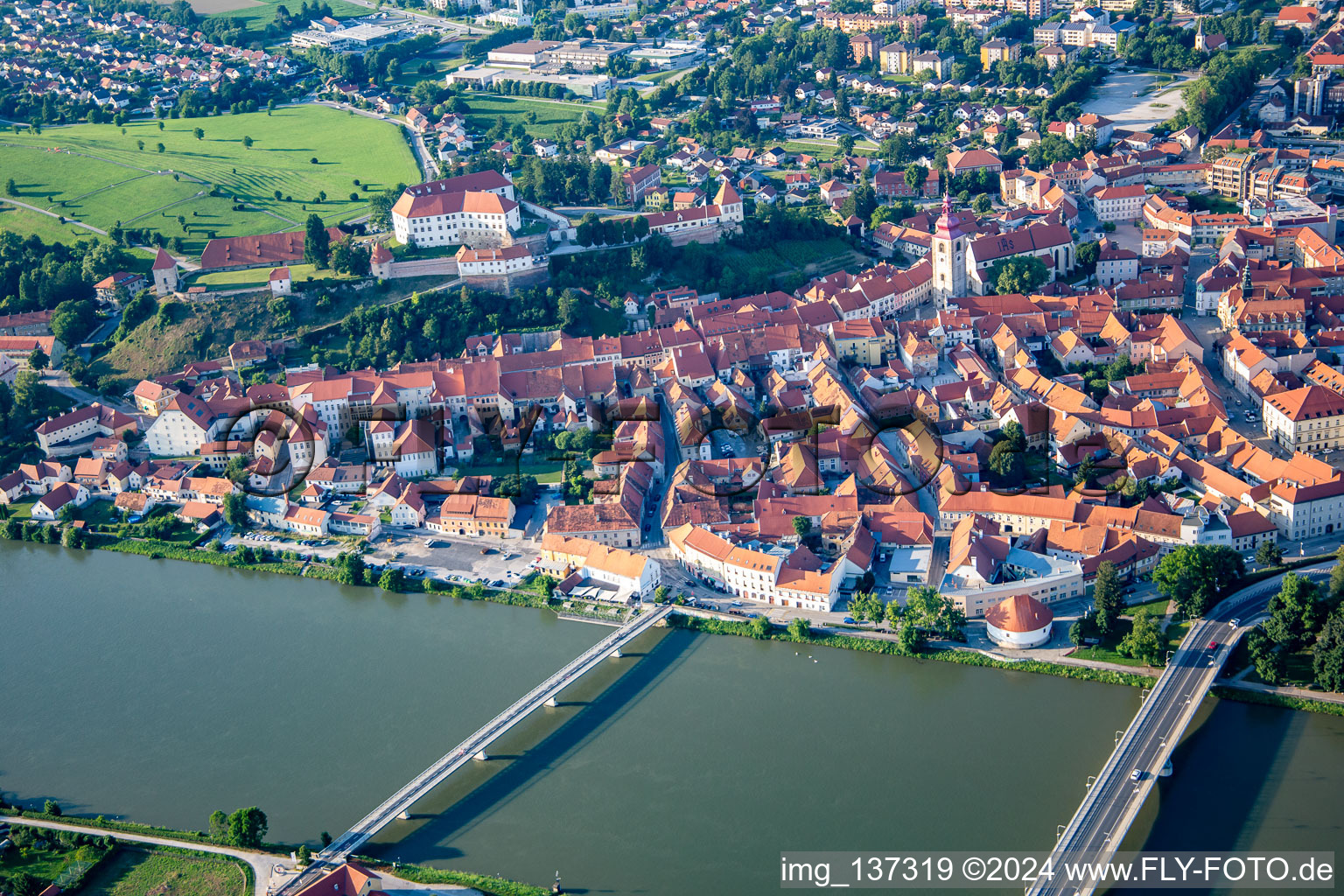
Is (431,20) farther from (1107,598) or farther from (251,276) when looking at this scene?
(1107,598)

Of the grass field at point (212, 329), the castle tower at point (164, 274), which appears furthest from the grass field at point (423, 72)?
the grass field at point (212, 329)

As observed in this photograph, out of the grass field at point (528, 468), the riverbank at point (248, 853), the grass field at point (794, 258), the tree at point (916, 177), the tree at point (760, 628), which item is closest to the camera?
the riverbank at point (248, 853)

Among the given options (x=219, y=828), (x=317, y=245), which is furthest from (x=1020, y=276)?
(x=219, y=828)

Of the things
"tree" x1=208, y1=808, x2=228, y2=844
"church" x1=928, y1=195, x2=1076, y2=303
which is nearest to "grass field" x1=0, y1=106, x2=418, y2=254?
"church" x1=928, y1=195, x2=1076, y2=303

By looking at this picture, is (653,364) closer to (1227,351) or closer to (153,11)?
(1227,351)

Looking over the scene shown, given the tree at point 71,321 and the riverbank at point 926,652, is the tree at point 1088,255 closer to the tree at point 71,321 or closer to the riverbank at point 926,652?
the riverbank at point 926,652

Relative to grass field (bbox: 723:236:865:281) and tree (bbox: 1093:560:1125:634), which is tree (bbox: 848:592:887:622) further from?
grass field (bbox: 723:236:865:281)
